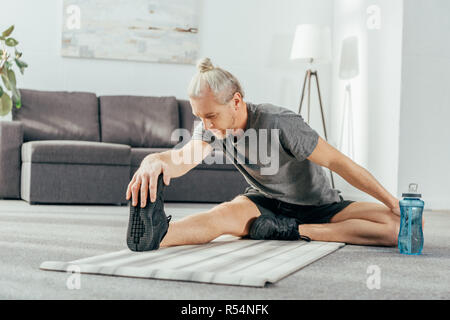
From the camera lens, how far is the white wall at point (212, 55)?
489 centimetres

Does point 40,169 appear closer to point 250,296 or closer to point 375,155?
point 375,155

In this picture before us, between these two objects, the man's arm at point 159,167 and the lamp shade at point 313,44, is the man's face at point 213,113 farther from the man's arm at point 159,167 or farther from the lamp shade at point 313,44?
the lamp shade at point 313,44

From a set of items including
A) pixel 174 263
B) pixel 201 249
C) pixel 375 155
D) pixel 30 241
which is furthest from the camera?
pixel 375 155

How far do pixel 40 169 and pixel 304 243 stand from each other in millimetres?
2266

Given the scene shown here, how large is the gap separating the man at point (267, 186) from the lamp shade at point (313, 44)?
2.72m

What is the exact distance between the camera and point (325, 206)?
86.8 inches

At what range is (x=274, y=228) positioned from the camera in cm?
216

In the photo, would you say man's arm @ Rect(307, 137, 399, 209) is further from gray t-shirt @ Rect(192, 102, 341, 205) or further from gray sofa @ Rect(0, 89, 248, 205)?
gray sofa @ Rect(0, 89, 248, 205)

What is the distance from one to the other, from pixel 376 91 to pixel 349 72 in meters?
0.60

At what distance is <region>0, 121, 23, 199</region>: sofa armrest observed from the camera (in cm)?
400

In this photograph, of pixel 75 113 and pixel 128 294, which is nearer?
pixel 128 294

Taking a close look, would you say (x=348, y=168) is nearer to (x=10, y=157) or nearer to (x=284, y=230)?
(x=284, y=230)

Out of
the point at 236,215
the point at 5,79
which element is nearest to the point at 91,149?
the point at 5,79
